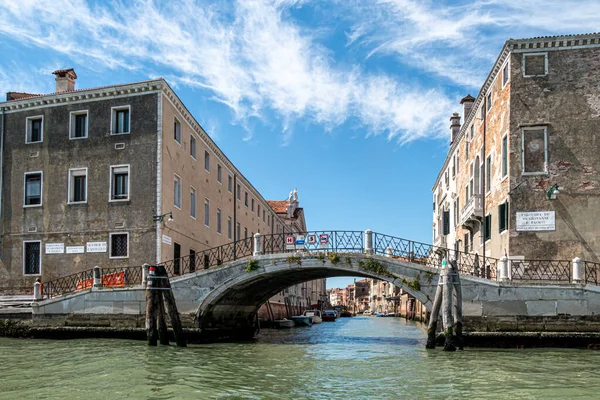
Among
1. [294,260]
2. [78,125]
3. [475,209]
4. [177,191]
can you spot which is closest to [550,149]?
[475,209]

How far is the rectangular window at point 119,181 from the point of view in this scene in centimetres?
2336

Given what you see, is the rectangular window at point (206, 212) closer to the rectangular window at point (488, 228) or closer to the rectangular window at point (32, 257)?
the rectangular window at point (32, 257)

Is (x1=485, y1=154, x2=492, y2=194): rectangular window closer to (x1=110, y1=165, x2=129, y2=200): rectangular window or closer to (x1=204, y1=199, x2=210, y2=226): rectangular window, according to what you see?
(x1=204, y1=199, x2=210, y2=226): rectangular window

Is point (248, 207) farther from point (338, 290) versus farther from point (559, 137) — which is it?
point (338, 290)

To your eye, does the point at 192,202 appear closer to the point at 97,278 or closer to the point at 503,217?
the point at 97,278

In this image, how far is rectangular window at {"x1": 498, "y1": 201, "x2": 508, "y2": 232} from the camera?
20.3 m

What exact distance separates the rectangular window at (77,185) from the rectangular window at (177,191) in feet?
10.5

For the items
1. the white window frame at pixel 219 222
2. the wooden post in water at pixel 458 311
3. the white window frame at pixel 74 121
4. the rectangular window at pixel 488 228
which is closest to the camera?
the wooden post in water at pixel 458 311

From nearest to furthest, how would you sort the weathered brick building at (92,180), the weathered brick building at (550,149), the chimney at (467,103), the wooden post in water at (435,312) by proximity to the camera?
1. the wooden post in water at (435,312)
2. the weathered brick building at (550,149)
3. the weathered brick building at (92,180)
4. the chimney at (467,103)

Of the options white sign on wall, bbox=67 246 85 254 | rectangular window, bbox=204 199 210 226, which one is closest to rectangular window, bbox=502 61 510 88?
rectangular window, bbox=204 199 210 226

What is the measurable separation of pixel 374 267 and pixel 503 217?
4573 mm

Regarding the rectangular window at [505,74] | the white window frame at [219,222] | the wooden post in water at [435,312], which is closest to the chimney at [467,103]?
the rectangular window at [505,74]

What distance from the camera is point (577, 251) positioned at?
1933 centimetres

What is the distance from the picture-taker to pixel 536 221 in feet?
64.6
